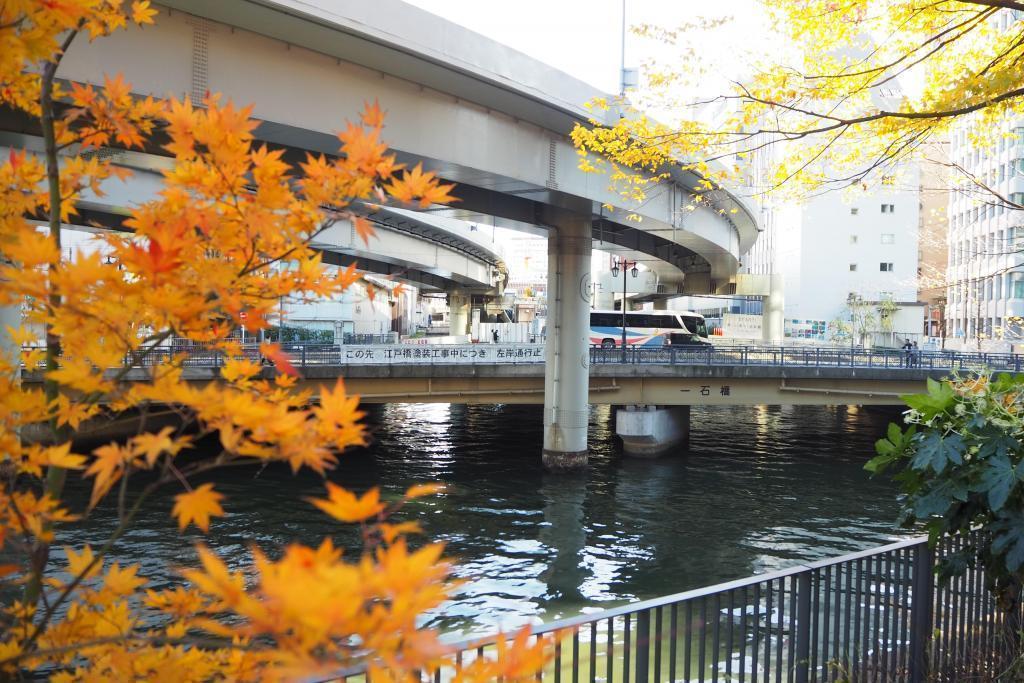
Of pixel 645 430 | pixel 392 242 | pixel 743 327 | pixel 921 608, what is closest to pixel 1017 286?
pixel 743 327

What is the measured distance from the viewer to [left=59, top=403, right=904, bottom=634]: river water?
15742 millimetres

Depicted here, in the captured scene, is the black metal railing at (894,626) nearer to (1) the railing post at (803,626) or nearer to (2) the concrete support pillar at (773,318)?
(1) the railing post at (803,626)

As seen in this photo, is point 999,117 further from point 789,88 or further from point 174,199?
point 174,199

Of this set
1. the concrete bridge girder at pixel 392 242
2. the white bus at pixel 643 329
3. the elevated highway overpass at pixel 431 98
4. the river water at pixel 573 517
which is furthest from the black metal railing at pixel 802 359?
the white bus at pixel 643 329

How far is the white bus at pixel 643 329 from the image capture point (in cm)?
4972

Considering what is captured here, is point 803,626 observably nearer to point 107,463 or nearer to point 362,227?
point 362,227

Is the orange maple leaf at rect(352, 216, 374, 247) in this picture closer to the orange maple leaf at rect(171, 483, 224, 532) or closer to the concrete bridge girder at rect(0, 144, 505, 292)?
the orange maple leaf at rect(171, 483, 224, 532)

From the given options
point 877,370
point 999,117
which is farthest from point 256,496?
point 877,370

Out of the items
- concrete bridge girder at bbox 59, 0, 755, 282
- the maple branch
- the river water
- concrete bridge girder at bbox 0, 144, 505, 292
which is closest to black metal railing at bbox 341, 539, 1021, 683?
the maple branch

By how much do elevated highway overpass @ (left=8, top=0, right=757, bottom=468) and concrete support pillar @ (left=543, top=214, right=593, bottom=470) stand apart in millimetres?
38

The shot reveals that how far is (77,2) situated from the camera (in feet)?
9.79

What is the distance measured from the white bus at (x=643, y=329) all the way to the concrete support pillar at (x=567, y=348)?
22.2 metres

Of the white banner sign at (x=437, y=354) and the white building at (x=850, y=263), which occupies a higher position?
the white building at (x=850, y=263)

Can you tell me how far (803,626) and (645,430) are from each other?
83.5 feet
